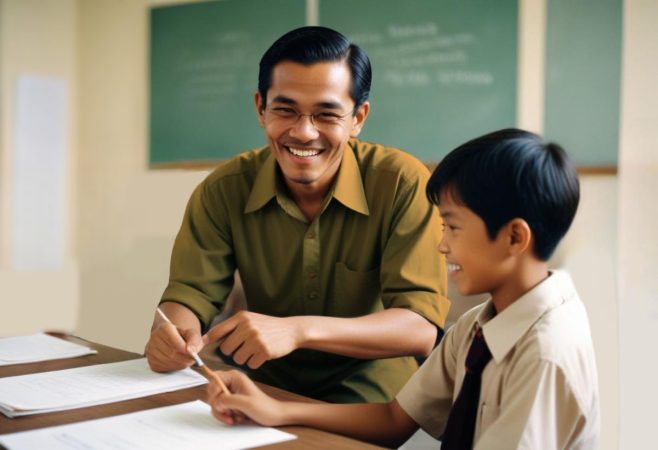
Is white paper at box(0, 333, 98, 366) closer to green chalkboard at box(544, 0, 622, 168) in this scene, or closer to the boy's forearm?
the boy's forearm

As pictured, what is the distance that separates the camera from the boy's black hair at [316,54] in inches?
52.7

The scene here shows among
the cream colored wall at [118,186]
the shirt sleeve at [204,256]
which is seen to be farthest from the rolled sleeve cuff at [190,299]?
the cream colored wall at [118,186]

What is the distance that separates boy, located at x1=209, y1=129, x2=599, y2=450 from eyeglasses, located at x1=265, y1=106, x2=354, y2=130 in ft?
1.46

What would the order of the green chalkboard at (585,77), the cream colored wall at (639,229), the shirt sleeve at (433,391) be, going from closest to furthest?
the shirt sleeve at (433,391)
the cream colored wall at (639,229)
the green chalkboard at (585,77)

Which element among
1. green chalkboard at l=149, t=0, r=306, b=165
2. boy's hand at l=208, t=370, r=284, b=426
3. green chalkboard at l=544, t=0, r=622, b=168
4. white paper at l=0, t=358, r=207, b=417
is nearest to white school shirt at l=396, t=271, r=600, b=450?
boy's hand at l=208, t=370, r=284, b=426

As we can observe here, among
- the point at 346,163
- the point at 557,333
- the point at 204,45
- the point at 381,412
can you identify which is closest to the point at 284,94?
the point at 346,163

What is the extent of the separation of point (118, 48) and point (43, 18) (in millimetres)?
389

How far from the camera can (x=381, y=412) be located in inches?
40.3

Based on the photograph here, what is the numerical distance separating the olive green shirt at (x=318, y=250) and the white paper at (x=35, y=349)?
0.21 m

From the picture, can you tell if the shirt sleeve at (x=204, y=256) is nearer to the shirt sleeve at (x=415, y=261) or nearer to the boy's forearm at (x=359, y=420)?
the shirt sleeve at (x=415, y=261)

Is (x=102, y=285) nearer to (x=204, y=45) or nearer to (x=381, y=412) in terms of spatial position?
(x=204, y=45)

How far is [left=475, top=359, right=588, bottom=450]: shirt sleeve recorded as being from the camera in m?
0.76

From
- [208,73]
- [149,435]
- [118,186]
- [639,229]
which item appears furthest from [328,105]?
[118,186]

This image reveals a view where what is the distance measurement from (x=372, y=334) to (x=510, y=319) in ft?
1.32
